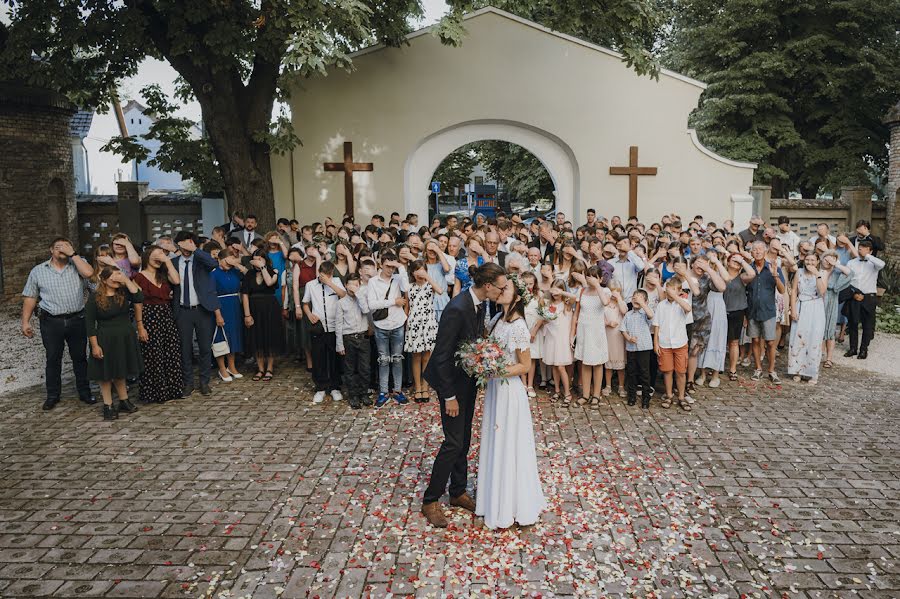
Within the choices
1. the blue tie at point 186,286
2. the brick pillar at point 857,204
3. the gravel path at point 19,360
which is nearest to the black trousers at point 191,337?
the blue tie at point 186,286

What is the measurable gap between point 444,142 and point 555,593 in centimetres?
1296

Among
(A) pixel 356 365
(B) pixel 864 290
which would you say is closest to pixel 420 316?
(A) pixel 356 365

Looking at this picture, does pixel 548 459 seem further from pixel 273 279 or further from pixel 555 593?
pixel 273 279

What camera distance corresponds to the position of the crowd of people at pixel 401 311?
896 cm

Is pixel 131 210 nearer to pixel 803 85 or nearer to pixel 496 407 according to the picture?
pixel 496 407

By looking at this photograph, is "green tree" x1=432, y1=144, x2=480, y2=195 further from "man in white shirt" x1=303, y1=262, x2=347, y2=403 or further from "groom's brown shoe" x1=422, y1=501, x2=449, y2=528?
"groom's brown shoe" x1=422, y1=501, x2=449, y2=528

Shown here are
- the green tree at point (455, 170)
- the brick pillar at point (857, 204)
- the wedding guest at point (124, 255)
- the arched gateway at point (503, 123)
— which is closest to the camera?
the wedding guest at point (124, 255)

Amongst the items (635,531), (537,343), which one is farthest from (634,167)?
(635,531)

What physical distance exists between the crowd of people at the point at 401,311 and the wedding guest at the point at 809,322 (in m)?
0.02

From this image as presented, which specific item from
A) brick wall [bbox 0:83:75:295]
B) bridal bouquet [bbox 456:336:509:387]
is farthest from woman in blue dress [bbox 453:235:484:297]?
A: brick wall [bbox 0:83:75:295]

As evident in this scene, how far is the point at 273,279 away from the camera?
1029 cm

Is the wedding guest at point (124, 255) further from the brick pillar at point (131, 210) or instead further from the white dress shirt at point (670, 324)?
the brick pillar at point (131, 210)

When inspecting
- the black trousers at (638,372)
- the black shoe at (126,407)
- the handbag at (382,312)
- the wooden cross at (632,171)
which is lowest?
the black shoe at (126,407)

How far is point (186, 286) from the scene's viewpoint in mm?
9570
